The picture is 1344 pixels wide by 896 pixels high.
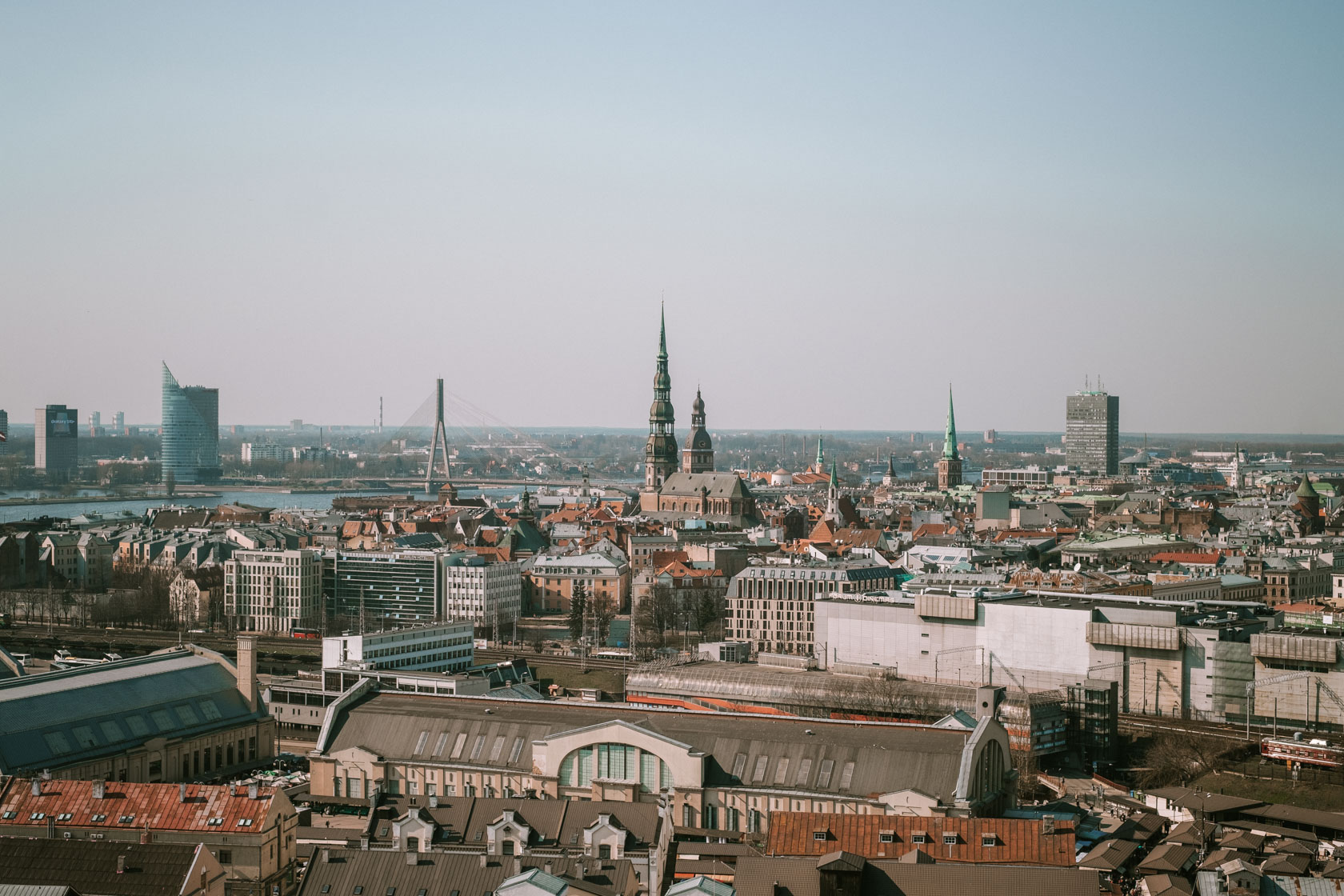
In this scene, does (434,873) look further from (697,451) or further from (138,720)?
(697,451)

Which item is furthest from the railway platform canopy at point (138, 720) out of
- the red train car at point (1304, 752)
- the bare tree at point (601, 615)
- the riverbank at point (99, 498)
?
the riverbank at point (99, 498)

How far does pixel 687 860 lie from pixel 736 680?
66.4 feet

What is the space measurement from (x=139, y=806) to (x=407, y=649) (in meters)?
24.1

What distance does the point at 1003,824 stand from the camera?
2464 cm

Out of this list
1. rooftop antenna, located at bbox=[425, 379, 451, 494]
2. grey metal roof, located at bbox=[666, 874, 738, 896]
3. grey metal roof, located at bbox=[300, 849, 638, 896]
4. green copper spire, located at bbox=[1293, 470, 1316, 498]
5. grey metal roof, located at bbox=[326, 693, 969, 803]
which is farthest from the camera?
rooftop antenna, located at bbox=[425, 379, 451, 494]

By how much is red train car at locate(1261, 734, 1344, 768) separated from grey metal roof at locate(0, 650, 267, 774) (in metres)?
24.1

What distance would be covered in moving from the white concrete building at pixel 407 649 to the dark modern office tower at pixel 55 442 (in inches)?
5715

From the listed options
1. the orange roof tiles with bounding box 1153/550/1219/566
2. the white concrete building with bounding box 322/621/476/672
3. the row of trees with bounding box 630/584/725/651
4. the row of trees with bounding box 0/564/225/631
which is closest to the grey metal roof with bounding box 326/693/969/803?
the white concrete building with bounding box 322/621/476/672

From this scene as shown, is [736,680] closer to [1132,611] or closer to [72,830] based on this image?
[1132,611]

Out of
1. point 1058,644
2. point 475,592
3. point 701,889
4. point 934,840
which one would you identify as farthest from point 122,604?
point 701,889

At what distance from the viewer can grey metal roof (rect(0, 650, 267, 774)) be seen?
33.7 meters

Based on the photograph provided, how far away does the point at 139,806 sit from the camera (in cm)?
2623

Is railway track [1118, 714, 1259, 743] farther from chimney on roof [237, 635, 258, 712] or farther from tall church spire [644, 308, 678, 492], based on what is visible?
tall church spire [644, 308, 678, 492]

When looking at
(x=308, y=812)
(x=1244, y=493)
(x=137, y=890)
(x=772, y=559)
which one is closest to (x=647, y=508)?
(x=772, y=559)
